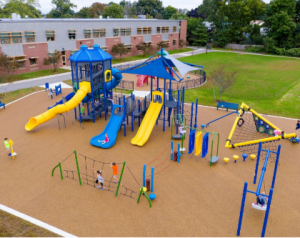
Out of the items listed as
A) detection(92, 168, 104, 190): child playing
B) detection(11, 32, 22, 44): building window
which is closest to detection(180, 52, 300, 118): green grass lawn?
detection(92, 168, 104, 190): child playing

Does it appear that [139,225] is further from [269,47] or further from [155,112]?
[269,47]

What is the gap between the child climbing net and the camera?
1167 cm

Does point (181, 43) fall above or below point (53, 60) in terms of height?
above

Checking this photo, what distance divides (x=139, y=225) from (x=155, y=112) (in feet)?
28.5

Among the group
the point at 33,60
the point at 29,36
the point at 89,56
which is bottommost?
the point at 33,60

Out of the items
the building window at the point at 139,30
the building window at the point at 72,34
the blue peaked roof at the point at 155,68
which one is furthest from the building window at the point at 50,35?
the blue peaked roof at the point at 155,68

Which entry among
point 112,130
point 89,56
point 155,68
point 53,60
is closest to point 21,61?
point 53,60

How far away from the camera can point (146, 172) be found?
13.2 metres

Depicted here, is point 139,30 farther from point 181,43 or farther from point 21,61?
point 21,61

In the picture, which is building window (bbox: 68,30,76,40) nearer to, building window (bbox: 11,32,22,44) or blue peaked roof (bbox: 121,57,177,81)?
building window (bbox: 11,32,22,44)

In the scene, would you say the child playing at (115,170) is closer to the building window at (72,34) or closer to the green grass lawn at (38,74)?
the green grass lawn at (38,74)

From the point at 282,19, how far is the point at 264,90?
36.5m

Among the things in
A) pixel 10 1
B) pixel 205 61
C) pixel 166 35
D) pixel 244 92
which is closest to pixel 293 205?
pixel 244 92

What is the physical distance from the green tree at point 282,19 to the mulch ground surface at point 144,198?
4941cm
